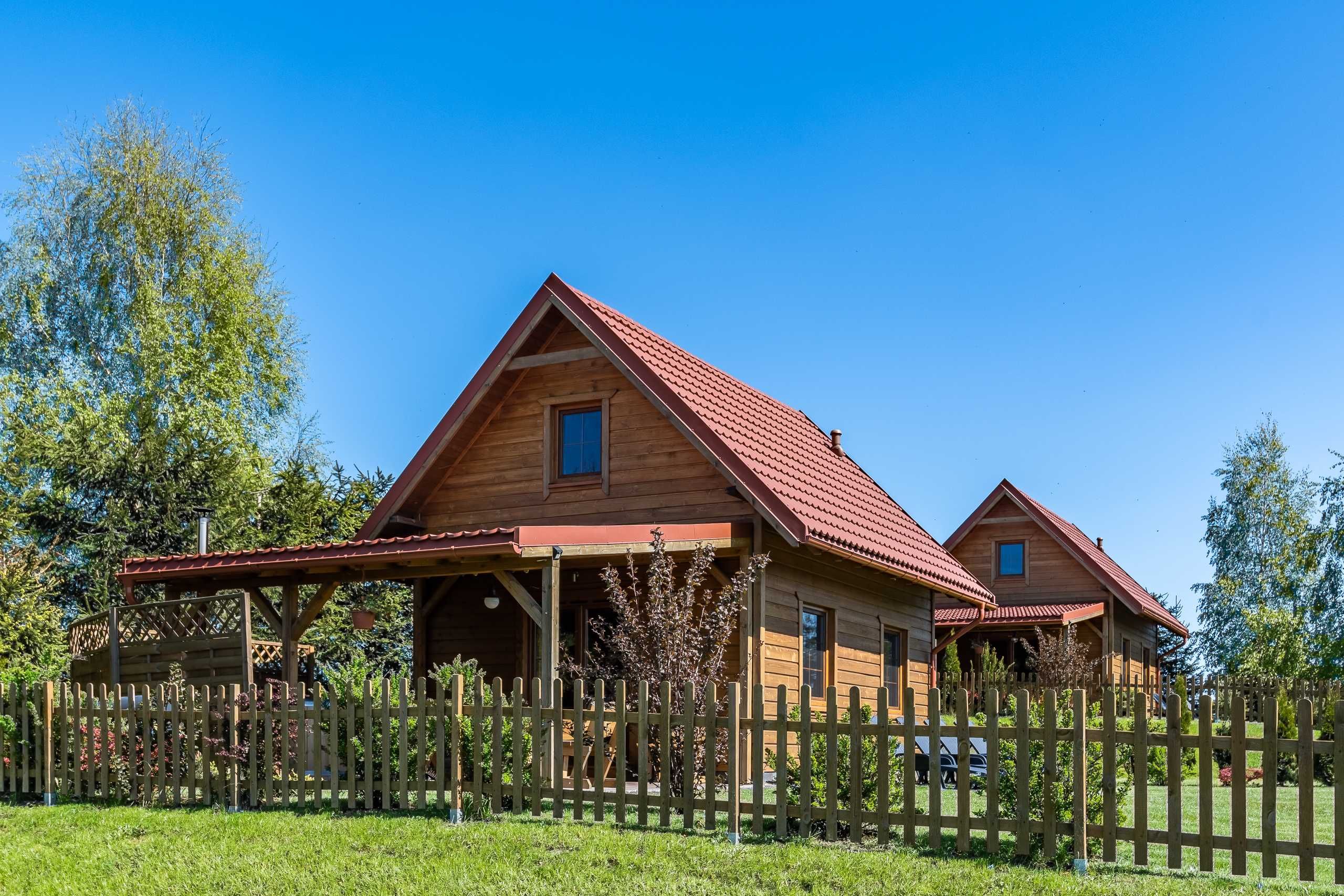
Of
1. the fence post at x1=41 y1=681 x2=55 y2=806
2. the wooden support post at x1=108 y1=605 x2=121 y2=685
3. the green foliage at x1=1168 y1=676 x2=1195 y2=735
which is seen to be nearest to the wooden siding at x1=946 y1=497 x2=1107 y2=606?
the green foliage at x1=1168 y1=676 x2=1195 y2=735

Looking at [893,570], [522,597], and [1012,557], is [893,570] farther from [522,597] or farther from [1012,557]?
[1012,557]

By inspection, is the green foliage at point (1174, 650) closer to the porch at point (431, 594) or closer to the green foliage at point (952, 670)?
the green foliage at point (952, 670)

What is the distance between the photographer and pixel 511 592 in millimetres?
13078

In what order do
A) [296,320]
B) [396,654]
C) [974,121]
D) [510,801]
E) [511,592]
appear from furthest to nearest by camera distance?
[296,320]
[396,654]
[974,121]
[511,592]
[510,801]

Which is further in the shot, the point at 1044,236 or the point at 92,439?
the point at 92,439

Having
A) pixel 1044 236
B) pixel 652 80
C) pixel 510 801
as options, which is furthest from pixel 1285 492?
pixel 510 801

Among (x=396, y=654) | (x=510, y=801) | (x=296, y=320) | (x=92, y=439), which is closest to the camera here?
(x=510, y=801)

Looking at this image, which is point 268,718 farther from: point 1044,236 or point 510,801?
point 1044,236

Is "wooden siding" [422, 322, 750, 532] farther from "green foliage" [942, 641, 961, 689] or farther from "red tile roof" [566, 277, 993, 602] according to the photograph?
"green foliage" [942, 641, 961, 689]

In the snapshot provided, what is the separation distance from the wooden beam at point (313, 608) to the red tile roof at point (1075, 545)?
23153 millimetres

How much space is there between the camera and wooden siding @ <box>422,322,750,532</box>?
53.8 feet

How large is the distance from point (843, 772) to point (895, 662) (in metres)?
10.2

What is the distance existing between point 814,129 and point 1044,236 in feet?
12.8

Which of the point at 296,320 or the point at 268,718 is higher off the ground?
the point at 296,320
